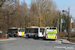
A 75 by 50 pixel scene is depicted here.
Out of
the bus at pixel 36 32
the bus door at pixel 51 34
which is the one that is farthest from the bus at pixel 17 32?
the bus door at pixel 51 34

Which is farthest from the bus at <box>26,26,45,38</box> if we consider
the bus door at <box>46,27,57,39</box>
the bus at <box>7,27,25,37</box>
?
the bus door at <box>46,27,57,39</box>

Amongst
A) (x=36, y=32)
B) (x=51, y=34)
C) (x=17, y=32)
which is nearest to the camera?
(x=51, y=34)

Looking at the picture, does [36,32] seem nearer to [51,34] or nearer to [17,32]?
[51,34]

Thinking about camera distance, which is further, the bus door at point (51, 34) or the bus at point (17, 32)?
the bus at point (17, 32)

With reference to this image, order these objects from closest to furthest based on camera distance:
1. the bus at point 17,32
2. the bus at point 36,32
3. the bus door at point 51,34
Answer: the bus door at point 51,34 < the bus at point 36,32 < the bus at point 17,32

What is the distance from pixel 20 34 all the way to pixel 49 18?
48.0 ft

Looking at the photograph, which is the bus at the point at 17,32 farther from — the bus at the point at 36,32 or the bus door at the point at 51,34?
the bus door at the point at 51,34

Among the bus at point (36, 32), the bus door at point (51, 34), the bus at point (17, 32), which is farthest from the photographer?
the bus at point (17, 32)

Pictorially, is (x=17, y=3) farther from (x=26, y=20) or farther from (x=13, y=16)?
(x=26, y=20)

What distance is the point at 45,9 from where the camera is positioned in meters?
54.2

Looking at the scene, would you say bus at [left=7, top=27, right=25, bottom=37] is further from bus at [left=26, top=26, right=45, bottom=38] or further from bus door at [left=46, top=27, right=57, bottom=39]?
bus door at [left=46, top=27, right=57, bottom=39]

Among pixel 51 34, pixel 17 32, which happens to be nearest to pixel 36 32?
pixel 51 34

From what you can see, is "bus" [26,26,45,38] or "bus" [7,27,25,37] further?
"bus" [7,27,25,37]

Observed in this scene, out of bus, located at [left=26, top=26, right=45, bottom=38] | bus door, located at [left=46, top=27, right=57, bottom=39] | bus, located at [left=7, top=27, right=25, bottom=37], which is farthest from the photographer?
bus, located at [left=7, top=27, right=25, bottom=37]
